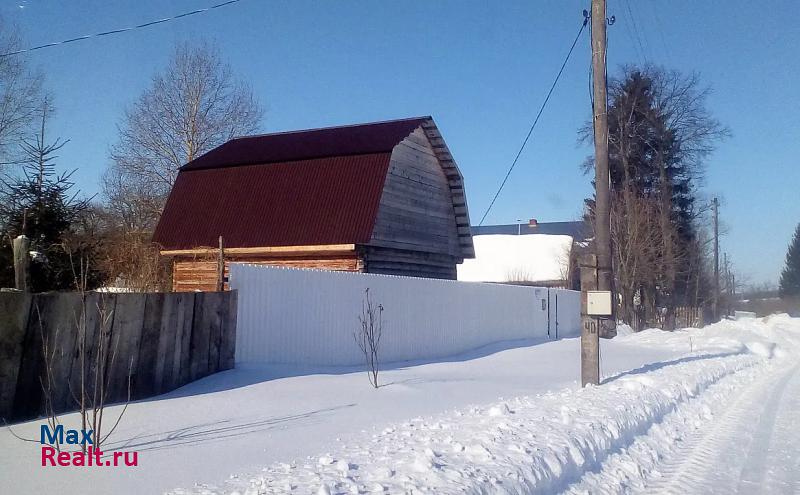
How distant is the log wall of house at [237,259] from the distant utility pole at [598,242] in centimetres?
803

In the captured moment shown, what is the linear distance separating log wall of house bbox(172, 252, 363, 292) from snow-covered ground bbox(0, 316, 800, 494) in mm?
6199

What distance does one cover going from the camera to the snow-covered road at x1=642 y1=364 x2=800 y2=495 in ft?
23.6

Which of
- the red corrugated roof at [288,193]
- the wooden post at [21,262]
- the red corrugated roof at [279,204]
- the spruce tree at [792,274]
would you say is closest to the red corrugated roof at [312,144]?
the red corrugated roof at [288,193]

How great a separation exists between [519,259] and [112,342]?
131ft

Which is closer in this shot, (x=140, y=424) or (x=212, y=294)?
(x=140, y=424)

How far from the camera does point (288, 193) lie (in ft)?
68.5

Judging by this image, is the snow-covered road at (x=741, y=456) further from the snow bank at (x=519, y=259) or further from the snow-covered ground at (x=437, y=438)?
the snow bank at (x=519, y=259)

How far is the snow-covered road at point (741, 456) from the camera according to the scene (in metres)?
7.20

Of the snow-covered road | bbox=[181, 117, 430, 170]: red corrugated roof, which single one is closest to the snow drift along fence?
bbox=[181, 117, 430, 170]: red corrugated roof

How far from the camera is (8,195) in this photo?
1428cm

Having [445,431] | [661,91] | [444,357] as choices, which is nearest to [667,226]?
[661,91]

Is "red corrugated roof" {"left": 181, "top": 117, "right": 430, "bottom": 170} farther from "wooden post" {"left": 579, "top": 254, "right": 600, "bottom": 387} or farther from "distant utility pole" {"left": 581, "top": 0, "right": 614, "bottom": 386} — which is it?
"wooden post" {"left": 579, "top": 254, "right": 600, "bottom": 387}

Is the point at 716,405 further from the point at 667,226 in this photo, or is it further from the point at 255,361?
the point at 667,226

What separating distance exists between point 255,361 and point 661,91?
35.5 m
